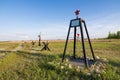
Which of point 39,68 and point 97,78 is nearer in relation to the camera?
point 97,78

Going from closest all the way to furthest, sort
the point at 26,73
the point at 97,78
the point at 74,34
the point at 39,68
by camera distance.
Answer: the point at 97,78, the point at 26,73, the point at 39,68, the point at 74,34

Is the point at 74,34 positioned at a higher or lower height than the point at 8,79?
higher

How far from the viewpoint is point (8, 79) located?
6.73m

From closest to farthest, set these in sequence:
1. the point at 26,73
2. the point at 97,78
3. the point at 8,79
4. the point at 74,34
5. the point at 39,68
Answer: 1. the point at 97,78
2. the point at 8,79
3. the point at 26,73
4. the point at 39,68
5. the point at 74,34

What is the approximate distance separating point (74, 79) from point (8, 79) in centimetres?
281

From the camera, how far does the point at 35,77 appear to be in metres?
6.69

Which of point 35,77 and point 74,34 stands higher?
point 74,34

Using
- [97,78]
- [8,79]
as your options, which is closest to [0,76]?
[8,79]

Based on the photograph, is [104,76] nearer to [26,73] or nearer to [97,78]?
[97,78]

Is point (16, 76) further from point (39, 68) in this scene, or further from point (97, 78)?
point (97, 78)

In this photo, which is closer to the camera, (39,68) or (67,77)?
(67,77)

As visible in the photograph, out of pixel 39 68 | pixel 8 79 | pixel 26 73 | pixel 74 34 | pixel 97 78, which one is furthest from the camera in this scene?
pixel 74 34

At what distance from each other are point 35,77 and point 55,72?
95cm

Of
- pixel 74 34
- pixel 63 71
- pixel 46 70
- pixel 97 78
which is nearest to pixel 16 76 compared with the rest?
pixel 46 70
